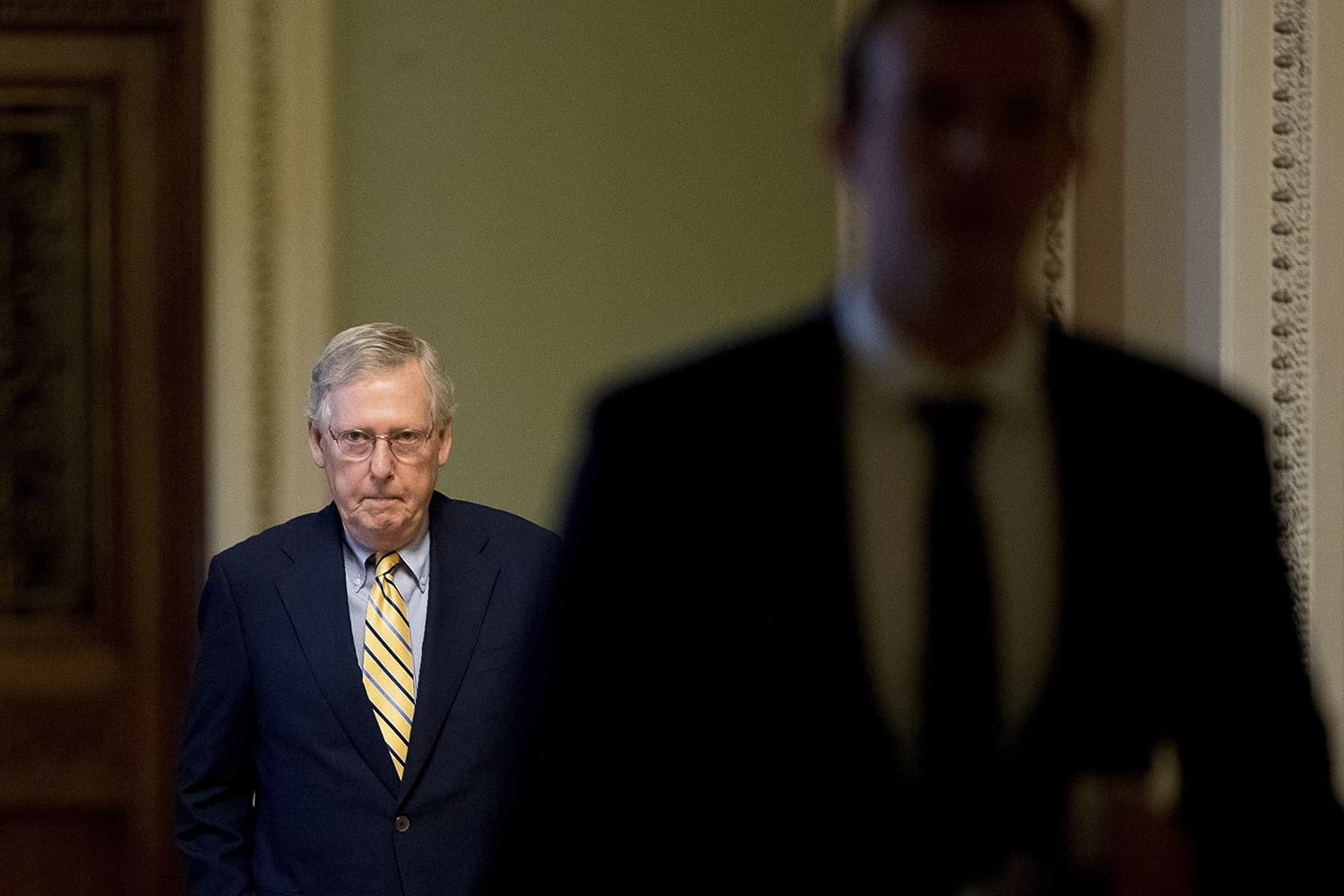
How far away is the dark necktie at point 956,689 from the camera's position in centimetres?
59

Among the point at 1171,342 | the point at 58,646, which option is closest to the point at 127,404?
the point at 58,646

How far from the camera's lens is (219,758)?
1.36m

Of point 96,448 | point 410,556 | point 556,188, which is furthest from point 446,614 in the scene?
point 96,448

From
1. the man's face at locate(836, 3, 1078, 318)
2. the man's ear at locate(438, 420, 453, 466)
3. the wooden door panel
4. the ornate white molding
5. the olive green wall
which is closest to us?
the man's face at locate(836, 3, 1078, 318)

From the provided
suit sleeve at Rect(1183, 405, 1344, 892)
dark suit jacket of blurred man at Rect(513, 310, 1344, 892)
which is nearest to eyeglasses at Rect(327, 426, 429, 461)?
dark suit jacket of blurred man at Rect(513, 310, 1344, 892)

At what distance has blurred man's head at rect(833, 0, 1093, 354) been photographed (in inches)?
22.5

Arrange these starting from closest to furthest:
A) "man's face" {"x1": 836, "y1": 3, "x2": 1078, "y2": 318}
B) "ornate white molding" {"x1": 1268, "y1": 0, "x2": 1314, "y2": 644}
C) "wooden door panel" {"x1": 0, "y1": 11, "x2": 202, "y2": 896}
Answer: "man's face" {"x1": 836, "y1": 3, "x2": 1078, "y2": 318} → "ornate white molding" {"x1": 1268, "y1": 0, "x2": 1314, "y2": 644} → "wooden door panel" {"x1": 0, "y1": 11, "x2": 202, "y2": 896}

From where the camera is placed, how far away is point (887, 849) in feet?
1.94

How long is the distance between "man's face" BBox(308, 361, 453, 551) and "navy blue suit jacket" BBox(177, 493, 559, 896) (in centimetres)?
6

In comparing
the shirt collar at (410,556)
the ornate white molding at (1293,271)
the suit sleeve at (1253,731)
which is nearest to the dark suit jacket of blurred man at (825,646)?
the suit sleeve at (1253,731)

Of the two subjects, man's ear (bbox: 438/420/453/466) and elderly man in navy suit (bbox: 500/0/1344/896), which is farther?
man's ear (bbox: 438/420/453/466)

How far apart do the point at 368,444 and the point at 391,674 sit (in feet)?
0.75

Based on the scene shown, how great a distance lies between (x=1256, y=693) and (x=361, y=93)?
6.64 feet

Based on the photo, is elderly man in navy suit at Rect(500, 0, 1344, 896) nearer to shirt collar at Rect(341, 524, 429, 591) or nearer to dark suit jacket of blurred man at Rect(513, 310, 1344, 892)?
dark suit jacket of blurred man at Rect(513, 310, 1344, 892)
